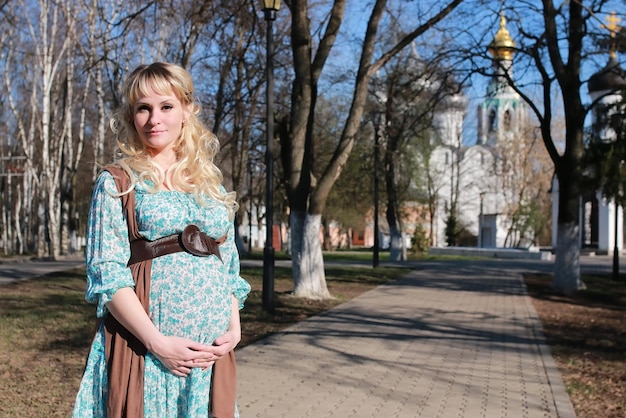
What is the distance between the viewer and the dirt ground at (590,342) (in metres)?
6.85

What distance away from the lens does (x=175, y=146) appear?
264 cm

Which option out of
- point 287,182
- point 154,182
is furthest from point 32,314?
point 154,182

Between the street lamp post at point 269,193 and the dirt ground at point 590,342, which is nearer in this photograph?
the dirt ground at point 590,342

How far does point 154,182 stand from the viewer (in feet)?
8.18

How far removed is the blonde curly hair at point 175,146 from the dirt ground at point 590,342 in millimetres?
4801

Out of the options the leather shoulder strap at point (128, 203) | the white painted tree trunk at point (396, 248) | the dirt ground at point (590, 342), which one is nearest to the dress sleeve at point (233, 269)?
the leather shoulder strap at point (128, 203)

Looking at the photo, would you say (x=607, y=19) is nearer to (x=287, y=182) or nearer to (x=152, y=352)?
(x=287, y=182)

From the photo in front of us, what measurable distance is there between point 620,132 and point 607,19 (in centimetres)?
361

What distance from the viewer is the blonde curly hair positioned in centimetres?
252

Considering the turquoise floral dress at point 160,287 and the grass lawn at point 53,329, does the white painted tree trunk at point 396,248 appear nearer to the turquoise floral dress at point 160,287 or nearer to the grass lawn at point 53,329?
the grass lawn at point 53,329

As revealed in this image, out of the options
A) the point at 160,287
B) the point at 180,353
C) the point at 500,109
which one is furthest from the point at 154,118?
the point at 500,109

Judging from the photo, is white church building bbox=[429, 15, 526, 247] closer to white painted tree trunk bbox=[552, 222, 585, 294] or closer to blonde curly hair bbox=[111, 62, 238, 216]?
white painted tree trunk bbox=[552, 222, 585, 294]

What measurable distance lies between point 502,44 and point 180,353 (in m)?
17.2

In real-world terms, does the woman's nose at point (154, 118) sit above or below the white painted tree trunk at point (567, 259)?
above
